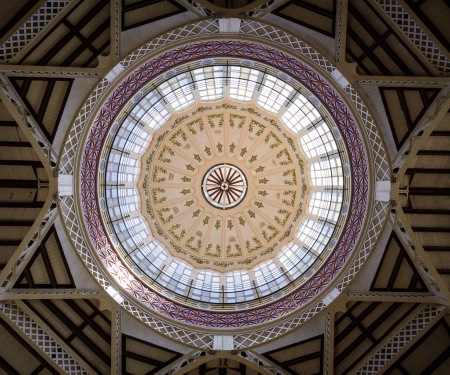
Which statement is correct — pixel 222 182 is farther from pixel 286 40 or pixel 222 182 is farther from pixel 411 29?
pixel 411 29

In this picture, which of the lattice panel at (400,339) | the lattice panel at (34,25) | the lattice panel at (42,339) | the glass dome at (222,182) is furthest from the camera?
the glass dome at (222,182)

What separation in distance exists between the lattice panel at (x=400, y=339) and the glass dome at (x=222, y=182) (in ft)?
16.0

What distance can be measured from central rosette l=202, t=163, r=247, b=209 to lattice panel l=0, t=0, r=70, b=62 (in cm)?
1696

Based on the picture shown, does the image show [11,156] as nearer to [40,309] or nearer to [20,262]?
[20,262]

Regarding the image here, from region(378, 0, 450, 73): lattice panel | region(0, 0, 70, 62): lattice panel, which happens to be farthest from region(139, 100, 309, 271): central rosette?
region(378, 0, 450, 73): lattice panel

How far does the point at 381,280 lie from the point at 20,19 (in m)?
17.6

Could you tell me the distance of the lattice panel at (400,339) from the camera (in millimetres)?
18844

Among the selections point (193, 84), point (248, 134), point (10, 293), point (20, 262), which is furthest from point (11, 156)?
point (248, 134)

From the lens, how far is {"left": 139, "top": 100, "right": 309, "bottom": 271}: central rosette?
93.0 ft

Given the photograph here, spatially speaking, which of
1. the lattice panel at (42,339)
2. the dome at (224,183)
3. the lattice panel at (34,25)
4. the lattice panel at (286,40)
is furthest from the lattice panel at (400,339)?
the lattice panel at (34,25)

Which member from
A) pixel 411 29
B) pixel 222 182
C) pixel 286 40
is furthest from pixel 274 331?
pixel 411 29

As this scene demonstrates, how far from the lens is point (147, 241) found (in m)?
27.2

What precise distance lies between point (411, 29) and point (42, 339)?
18.9 meters

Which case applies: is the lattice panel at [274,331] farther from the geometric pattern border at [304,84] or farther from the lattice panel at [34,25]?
the lattice panel at [34,25]
